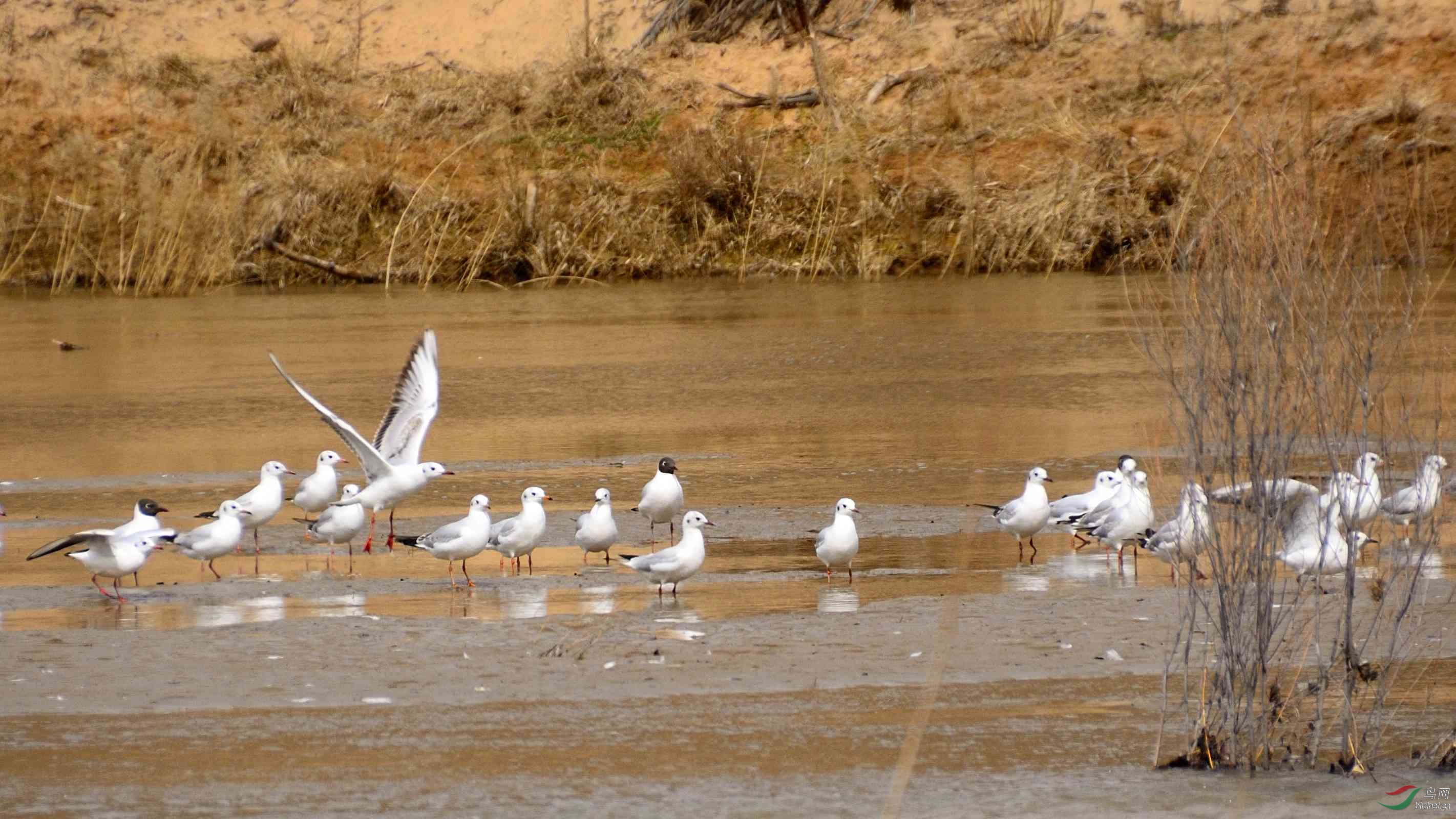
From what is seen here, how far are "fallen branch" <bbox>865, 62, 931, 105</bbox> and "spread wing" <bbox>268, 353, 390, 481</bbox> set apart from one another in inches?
1003

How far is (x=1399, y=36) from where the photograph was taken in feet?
115

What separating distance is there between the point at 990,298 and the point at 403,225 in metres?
11.0

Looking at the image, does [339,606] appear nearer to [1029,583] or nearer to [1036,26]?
[1029,583]

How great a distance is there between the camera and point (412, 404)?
13648 mm


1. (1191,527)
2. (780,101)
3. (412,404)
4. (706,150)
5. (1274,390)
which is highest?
(780,101)

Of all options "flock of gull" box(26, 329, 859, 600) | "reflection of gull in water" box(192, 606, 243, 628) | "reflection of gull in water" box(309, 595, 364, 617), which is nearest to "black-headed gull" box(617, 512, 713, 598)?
"flock of gull" box(26, 329, 859, 600)

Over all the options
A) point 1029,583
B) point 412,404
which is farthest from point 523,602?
point 412,404

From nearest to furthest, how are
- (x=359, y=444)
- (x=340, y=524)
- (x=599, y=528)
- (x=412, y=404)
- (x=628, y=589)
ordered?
(x=628, y=589) < (x=599, y=528) < (x=340, y=524) < (x=359, y=444) < (x=412, y=404)

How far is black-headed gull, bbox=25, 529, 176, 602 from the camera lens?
1013 cm

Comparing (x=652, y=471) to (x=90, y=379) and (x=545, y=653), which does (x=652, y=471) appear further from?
(x=90, y=379)

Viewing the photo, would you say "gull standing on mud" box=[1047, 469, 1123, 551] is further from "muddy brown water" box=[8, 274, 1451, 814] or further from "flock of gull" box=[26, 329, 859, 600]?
"flock of gull" box=[26, 329, 859, 600]

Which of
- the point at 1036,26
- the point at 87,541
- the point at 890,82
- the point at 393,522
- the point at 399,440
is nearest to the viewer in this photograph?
the point at 87,541

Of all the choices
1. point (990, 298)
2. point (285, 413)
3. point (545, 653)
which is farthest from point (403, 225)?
point (545, 653)

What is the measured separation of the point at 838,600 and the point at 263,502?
3777mm
